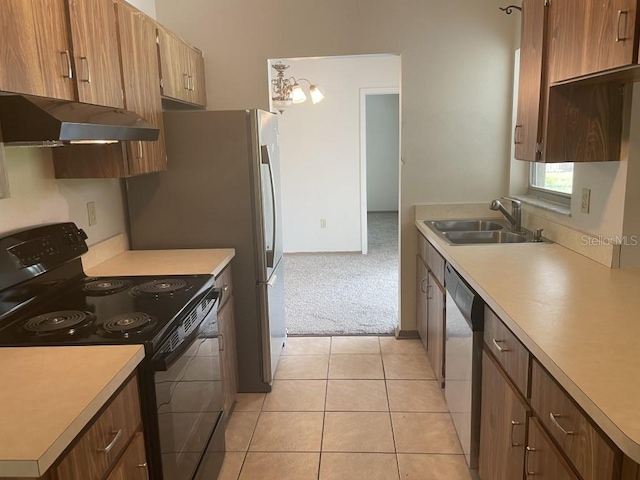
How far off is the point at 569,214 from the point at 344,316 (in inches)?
84.2

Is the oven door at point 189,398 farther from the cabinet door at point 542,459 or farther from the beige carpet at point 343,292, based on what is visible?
the beige carpet at point 343,292

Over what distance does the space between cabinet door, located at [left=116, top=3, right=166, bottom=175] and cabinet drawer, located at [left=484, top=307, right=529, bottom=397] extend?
1.64 meters

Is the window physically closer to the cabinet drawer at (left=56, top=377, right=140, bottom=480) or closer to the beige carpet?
the beige carpet

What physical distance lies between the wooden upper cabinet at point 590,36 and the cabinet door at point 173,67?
189 cm

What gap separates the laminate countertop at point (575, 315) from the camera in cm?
Answer: 108

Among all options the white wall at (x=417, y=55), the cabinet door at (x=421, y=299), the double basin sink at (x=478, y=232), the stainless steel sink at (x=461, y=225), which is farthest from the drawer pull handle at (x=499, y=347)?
the white wall at (x=417, y=55)

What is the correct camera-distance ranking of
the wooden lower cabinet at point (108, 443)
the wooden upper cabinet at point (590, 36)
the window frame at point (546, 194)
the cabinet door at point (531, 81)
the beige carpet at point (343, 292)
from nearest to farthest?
the wooden lower cabinet at point (108, 443) → the wooden upper cabinet at point (590, 36) → the cabinet door at point (531, 81) → the window frame at point (546, 194) → the beige carpet at point (343, 292)

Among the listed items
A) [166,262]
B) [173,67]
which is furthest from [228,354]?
[173,67]

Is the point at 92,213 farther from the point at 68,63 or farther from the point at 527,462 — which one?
the point at 527,462

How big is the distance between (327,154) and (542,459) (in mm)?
5115

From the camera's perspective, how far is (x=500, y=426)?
173cm

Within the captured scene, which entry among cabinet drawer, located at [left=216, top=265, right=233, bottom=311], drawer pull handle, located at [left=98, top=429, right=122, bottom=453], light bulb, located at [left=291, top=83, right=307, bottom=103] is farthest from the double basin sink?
light bulb, located at [left=291, top=83, right=307, bottom=103]

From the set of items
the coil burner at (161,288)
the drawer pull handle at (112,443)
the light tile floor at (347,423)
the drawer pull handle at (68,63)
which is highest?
the drawer pull handle at (68,63)

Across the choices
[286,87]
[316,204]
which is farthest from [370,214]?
[286,87]
